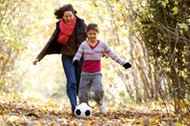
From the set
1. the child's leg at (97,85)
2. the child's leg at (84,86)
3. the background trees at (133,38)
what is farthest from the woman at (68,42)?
the background trees at (133,38)

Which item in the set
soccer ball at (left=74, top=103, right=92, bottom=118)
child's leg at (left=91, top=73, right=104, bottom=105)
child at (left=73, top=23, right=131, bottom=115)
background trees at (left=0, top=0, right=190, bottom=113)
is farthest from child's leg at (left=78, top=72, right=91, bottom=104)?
background trees at (left=0, top=0, right=190, bottom=113)

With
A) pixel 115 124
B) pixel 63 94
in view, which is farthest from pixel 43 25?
pixel 63 94

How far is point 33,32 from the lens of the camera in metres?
19.8

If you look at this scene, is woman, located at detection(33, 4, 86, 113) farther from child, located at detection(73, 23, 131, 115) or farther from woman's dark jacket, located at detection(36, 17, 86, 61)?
child, located at detection(73, 23, 131, 115)

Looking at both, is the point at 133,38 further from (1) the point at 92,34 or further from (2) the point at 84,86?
(1) the point at 92,34

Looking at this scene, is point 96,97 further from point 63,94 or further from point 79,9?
point 63,94

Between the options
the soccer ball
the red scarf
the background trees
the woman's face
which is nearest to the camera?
the background trees

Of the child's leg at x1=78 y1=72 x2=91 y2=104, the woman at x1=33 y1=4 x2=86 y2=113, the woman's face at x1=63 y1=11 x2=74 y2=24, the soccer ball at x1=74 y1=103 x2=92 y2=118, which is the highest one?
the woman's face at x1=63 y1=11 x2=74 y2=24

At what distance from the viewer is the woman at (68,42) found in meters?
8.52

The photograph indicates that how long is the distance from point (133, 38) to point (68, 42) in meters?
5.62

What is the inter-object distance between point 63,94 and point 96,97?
3892 cm

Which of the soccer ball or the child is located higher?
the child

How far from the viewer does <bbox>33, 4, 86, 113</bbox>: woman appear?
8523mm

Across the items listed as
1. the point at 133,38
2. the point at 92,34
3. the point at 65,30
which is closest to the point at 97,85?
the point at 92,34
